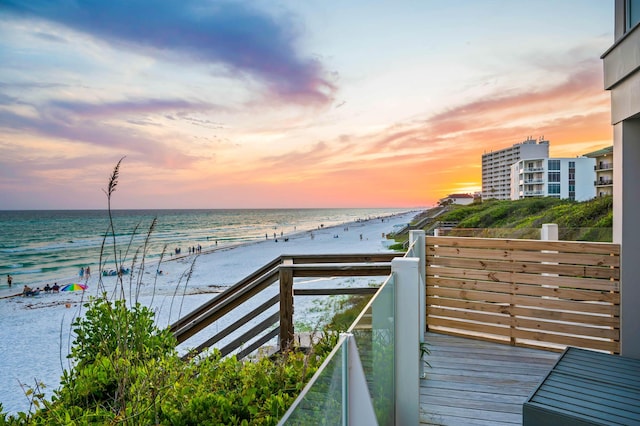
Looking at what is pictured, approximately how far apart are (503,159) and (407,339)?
3728cm

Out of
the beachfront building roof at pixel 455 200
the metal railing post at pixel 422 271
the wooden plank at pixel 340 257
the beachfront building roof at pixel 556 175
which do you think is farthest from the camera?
the beachfront building roof at pixel 556 175

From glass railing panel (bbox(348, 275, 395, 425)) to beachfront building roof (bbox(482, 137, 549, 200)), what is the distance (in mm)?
34182

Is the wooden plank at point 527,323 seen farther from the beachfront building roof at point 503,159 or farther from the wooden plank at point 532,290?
the beachfront building roof at point 503,159

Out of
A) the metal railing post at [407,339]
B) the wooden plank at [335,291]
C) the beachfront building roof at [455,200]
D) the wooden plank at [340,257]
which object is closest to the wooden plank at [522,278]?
the wooden plank at [340,257]

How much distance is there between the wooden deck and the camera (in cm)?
267

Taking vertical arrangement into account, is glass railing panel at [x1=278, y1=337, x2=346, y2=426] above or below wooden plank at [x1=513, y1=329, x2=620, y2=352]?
above

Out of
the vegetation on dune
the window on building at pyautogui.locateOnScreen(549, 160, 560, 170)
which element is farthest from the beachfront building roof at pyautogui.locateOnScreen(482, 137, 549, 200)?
the vegetation on dune

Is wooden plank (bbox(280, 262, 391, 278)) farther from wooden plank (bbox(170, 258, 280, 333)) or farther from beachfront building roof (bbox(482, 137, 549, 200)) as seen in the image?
beachfront building roof (bbox(482, 137, 549, 200))

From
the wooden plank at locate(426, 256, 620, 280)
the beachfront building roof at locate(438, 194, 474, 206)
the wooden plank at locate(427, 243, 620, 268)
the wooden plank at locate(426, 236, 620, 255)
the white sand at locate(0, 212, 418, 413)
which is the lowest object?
the white sand at locate(0, 212, 418, 413)

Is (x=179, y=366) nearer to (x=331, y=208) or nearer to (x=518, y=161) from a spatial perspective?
(x=518, y=161)

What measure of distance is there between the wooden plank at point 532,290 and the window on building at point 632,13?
88.0 inches

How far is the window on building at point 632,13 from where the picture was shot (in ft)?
10.2

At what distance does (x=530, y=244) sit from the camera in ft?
13.0

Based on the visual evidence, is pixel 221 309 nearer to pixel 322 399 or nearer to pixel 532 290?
pixel 322 399
